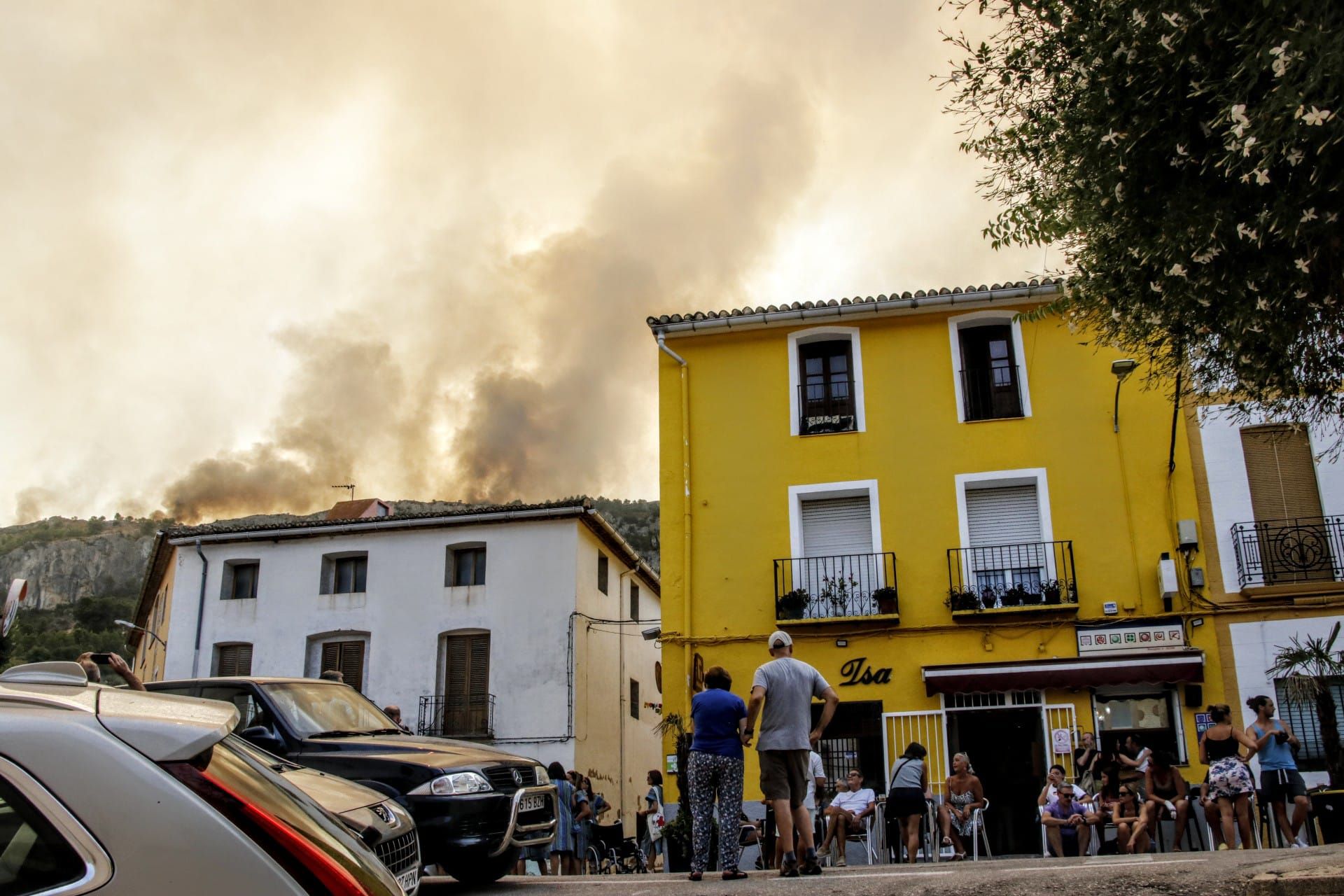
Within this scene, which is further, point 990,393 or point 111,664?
point 990,393

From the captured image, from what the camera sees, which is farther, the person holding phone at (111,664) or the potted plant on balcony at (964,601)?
the potted plant on balcony at (964,601)

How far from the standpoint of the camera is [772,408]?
20.9 metres

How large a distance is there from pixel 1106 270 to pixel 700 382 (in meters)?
13.2

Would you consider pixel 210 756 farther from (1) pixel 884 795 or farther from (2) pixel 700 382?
(2) pixel 700 382

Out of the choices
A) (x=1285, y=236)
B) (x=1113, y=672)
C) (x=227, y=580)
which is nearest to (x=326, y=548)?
(x=227, y=580)

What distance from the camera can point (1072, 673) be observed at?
17.5 meters

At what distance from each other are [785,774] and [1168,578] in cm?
1082

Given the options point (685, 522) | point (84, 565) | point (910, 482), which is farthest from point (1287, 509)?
point (84, 565)

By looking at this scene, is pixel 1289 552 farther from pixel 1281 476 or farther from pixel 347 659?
pixel 347 659

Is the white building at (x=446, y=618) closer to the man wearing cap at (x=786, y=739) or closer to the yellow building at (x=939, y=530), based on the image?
the yellow building at (x=939, y=530)

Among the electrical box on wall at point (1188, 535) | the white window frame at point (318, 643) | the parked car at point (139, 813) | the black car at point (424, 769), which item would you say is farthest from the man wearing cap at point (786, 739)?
the white window frame at point (318, 643)

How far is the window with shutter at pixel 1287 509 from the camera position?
17.8 m

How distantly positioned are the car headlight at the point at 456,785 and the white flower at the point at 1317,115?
6.76 m

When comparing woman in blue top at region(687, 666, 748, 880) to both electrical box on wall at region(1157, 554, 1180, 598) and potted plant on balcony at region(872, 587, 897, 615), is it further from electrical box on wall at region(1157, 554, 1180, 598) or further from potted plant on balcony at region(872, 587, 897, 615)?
electrical box on wall at region(1157, 554, 1180, 598)
